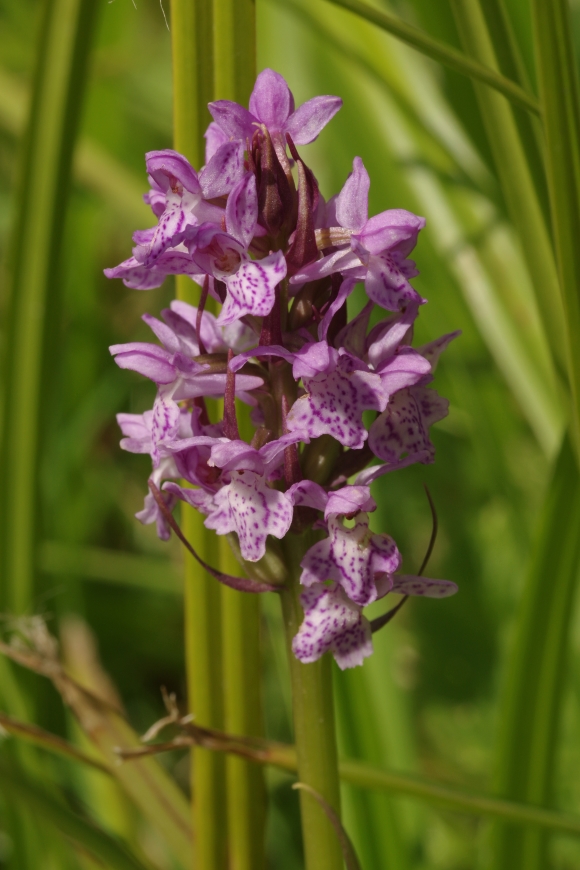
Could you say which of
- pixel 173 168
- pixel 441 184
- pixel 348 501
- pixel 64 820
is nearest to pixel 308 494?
pixel 348 501

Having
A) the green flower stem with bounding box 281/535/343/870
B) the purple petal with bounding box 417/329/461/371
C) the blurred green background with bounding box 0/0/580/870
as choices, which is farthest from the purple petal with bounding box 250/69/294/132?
the blurred green background with bounding box 0/0/580/870

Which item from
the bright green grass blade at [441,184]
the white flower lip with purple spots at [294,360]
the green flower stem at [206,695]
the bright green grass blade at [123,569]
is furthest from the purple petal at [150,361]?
the bright green grass blade at [123,569]

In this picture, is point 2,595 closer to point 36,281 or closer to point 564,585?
point 36,281

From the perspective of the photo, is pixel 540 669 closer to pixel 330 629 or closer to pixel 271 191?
pixel 330 629

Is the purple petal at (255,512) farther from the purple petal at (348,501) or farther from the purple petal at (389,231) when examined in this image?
→ the purple petal at (389,231)

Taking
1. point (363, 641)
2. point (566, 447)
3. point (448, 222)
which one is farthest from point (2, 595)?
point (448, 222)

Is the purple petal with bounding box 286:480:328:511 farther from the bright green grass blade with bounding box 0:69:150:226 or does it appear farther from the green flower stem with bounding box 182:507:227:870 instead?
the bright green grass blade with bounding box 0:69:150:226

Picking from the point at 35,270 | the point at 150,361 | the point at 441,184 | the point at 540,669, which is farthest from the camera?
the point at 441,184
